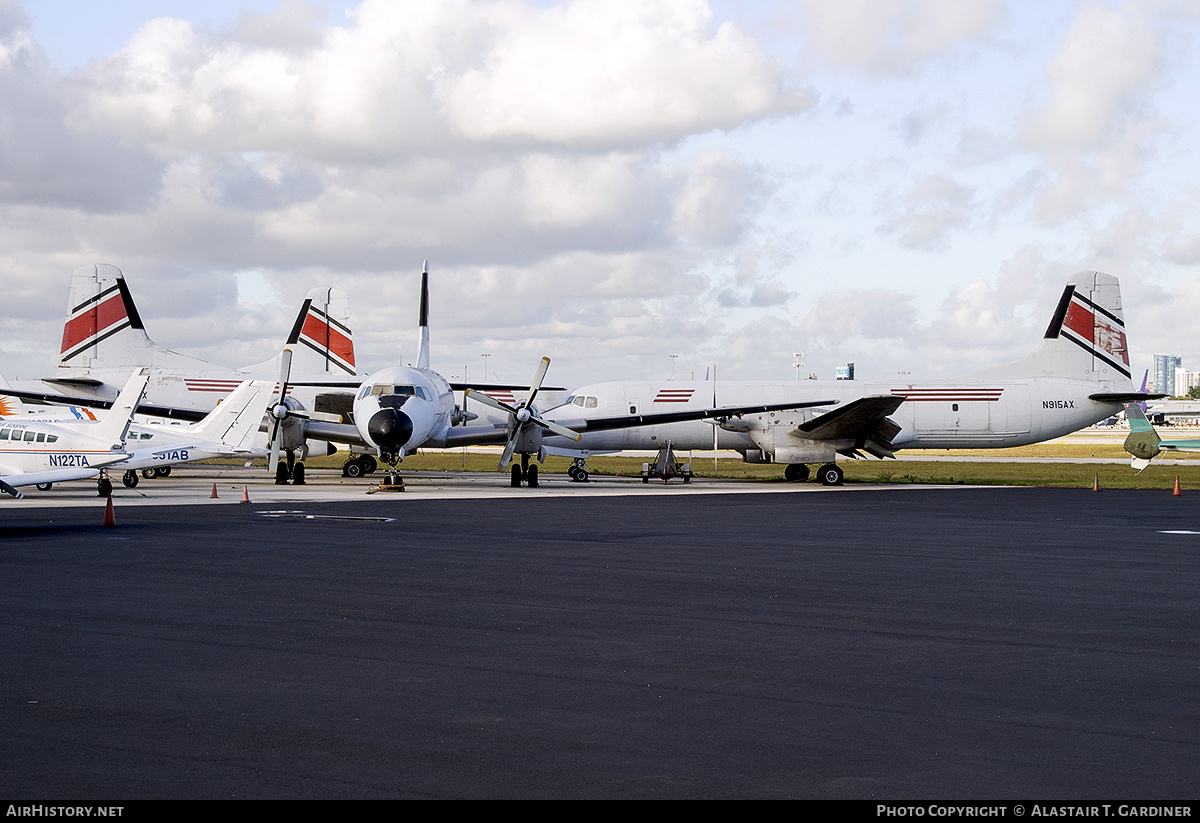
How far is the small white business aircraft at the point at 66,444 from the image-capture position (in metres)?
27.5

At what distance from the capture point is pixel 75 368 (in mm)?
44594

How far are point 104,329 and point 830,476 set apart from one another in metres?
31.6

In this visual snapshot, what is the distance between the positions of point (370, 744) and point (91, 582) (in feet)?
26.8

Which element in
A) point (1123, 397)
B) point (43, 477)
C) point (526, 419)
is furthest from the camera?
point (1123, 397)

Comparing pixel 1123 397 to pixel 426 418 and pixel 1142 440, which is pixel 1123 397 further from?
pixel 426 418

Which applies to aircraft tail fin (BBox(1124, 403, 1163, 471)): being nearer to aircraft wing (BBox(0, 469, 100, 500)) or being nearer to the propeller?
the propeller

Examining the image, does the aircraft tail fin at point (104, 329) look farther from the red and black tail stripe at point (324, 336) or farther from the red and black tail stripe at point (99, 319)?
the red and black tail stripe at point (324, 336)

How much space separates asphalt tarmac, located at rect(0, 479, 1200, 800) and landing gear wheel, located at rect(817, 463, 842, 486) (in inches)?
791

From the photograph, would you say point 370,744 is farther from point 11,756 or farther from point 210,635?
point 210,635

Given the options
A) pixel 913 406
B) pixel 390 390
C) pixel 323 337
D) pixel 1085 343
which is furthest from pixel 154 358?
pixel 1085 343

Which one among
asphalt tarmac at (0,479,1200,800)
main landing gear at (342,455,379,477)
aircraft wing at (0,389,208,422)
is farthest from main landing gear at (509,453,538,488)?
asphalt tarmac at (0,479,1200,800)

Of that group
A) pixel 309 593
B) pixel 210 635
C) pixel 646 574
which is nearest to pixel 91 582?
pixel 309 593

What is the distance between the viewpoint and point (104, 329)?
148 feet
